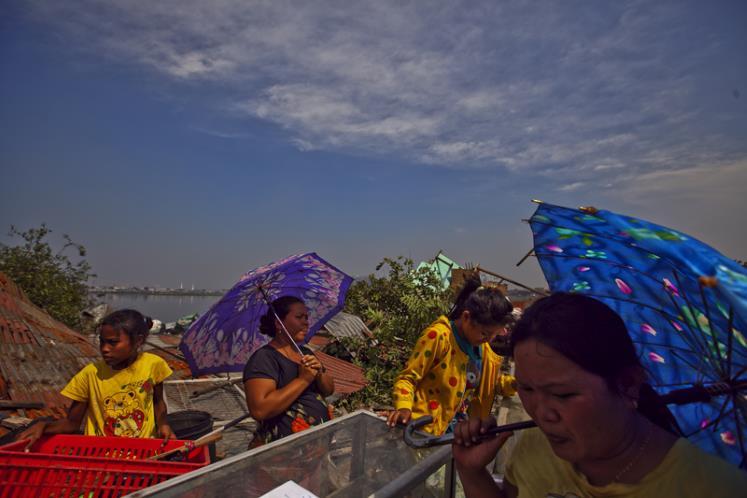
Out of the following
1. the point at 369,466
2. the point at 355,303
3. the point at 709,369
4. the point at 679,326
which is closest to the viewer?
the point at 709,369

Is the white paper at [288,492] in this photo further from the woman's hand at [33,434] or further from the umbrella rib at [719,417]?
the woman's hand at [33,434]

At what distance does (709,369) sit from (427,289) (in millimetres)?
5321

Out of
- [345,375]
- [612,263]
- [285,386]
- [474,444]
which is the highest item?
[612,263]

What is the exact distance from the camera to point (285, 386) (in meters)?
2.79

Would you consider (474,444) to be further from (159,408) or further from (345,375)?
(345,375)

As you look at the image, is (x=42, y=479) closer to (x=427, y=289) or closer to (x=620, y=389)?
(x=620, y=389)

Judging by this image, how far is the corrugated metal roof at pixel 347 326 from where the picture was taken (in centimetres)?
725

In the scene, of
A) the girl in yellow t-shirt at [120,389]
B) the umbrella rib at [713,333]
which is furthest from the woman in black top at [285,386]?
the umbrella rib at [713,333]

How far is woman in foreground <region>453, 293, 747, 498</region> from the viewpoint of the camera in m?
1.16

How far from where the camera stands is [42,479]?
5.98 ft

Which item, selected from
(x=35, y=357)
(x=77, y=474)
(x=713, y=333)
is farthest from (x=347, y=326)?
(x=713, y=333)

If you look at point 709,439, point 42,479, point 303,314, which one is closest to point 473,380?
point 303,314

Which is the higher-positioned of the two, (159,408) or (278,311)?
(278,311)

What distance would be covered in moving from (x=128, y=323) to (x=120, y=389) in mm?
470
